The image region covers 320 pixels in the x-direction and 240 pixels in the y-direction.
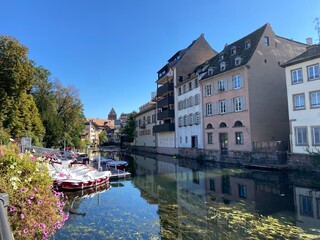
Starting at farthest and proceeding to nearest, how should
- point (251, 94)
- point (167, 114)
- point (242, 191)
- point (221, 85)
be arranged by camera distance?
point (167, 114) → point (221, 85) → point (251, 94) → point (242, 191)

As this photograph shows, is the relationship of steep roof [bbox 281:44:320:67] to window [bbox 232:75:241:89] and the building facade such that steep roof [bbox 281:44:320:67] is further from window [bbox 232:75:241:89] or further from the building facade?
the building facade

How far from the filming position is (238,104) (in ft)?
90.6

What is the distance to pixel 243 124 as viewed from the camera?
26.6 meters

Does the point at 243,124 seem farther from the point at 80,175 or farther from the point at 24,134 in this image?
the point at 24,134

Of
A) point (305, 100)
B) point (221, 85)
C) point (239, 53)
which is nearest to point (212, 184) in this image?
point (305, 100)

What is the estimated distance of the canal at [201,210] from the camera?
8.43 meters

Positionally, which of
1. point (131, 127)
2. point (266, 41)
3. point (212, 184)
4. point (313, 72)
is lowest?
point (212, 184)

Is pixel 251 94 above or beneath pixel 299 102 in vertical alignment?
above

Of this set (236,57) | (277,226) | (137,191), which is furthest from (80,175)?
(236,57)

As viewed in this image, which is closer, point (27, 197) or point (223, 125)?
point (27, 197)

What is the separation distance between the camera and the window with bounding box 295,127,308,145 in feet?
67.7

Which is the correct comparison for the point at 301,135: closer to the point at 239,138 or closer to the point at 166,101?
the point at 239,138

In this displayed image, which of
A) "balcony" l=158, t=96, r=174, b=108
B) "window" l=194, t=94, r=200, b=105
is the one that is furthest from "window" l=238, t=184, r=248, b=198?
"balcony" l=158, t=96, r=174, b=108

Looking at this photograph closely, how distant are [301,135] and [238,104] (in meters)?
7.97
